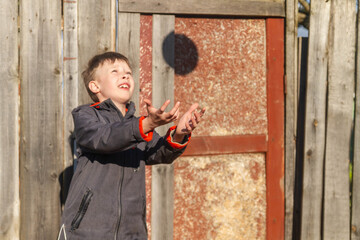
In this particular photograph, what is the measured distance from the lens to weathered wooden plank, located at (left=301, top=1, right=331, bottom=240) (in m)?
4.14

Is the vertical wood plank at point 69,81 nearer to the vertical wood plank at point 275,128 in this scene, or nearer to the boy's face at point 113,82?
the boy's face at point 113,82

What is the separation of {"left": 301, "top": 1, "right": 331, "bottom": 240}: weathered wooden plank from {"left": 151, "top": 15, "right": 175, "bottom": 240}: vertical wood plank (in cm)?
130

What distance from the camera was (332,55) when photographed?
4.18 m

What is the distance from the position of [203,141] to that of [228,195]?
0.55 m

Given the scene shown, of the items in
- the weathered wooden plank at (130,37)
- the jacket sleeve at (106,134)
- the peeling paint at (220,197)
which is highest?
the weathered wooden plank at (130,37)

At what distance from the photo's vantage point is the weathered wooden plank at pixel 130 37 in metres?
3.63

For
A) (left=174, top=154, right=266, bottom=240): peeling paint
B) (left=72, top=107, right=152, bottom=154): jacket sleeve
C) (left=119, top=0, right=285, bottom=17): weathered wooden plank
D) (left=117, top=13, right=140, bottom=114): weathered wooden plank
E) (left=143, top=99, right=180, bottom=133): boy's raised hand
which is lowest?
(left=174, top=154, right=266, bottom=240): peeling paint

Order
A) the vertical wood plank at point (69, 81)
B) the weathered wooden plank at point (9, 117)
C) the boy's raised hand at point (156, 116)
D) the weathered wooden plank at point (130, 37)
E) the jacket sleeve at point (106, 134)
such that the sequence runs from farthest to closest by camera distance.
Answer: the weathered wooden plank at point (130, 37), the vertical wood plank at point (69, 81), the weathered wooden plank at point (9, 117), the jacket sleeve at point (106, 134), the boy's raised hand at point (156, 116)

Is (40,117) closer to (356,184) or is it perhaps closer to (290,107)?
(290,107)

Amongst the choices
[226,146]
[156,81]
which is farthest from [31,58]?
[226,146]

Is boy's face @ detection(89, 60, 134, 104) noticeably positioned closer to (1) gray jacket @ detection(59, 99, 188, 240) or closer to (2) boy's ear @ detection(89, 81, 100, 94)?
(2) boy's ear @ detection(89, 81, 100, 94)

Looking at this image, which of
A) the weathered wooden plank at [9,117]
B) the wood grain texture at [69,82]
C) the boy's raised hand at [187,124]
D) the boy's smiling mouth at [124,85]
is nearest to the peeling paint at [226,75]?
the wood grain texture at [69,82]

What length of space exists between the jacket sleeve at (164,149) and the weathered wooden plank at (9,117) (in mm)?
1101

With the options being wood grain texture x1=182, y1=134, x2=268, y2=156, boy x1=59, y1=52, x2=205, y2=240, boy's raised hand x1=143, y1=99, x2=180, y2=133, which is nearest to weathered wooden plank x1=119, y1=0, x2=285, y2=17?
boy x1=59, y1=52, x2=205, y2=240
